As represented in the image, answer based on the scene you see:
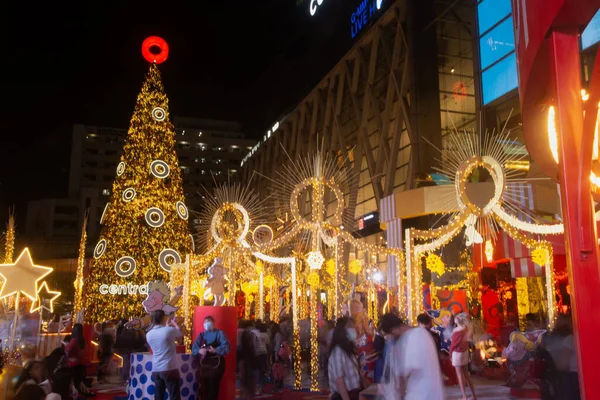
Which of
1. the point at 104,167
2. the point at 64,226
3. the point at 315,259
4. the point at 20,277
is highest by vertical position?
the point at 104,167

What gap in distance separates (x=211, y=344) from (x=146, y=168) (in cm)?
1629

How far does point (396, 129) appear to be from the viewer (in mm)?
28188

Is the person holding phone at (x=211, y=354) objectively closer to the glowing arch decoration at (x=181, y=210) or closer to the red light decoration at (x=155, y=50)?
the glowing arch decoration at (x=181, y=210)

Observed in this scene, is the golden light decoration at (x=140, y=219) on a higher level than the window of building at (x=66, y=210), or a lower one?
lower

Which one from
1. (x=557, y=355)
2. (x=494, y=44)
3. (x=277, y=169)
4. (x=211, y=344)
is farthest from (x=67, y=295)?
(x=557, y=355)

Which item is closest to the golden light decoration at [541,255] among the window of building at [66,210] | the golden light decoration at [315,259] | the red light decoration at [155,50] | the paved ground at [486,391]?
the paved ground at [486,391]

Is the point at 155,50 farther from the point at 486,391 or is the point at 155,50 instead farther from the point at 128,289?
the point at 486,391

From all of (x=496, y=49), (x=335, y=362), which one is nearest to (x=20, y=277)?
(x=335, y=362)

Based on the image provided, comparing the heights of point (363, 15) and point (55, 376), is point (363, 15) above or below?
above

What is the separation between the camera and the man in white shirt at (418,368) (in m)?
4.41

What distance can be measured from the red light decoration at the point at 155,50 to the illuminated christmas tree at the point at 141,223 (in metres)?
1.46

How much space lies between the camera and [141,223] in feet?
75.4

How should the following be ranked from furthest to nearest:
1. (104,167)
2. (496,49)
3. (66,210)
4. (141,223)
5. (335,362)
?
(104,167), (66,210), (141,223), (496,49), (335,362)

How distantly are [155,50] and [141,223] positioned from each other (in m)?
8.11
